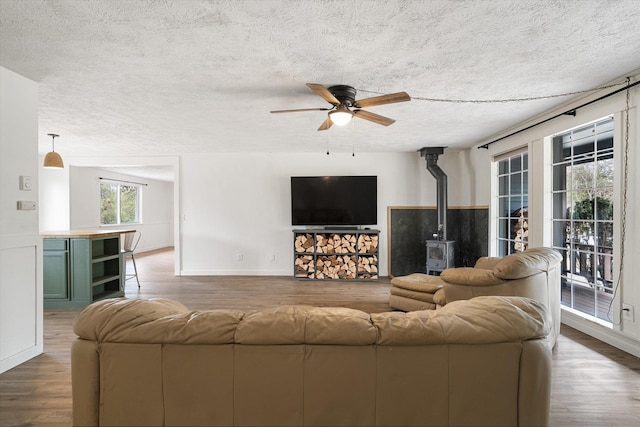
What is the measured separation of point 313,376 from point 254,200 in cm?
492

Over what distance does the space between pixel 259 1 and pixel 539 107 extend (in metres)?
3.16

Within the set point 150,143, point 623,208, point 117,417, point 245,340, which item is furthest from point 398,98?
point 150,143

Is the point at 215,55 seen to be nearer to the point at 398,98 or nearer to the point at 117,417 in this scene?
the point at 398,98

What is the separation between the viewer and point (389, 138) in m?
4.56

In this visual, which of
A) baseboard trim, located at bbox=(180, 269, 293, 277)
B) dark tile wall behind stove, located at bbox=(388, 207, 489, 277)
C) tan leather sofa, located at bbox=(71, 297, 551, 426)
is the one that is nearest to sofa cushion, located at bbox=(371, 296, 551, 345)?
tan leather sofa, located at bbox=(71, 297, 551, 426)

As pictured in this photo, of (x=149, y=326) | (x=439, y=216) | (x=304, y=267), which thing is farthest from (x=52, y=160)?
(x=439, y=216)

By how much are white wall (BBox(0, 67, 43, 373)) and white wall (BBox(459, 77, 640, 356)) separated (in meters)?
4.94

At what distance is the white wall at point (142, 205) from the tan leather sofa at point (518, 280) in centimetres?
693

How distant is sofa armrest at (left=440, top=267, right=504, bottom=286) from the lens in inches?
95.3

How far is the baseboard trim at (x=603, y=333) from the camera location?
252cm

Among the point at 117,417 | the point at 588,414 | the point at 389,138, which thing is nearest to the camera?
the point at 117,417

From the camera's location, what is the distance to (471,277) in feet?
8.27

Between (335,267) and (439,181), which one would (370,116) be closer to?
(439,181)

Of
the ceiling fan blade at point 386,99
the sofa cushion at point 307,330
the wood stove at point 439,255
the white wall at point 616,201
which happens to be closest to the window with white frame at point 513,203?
the white wall at point 616,201
